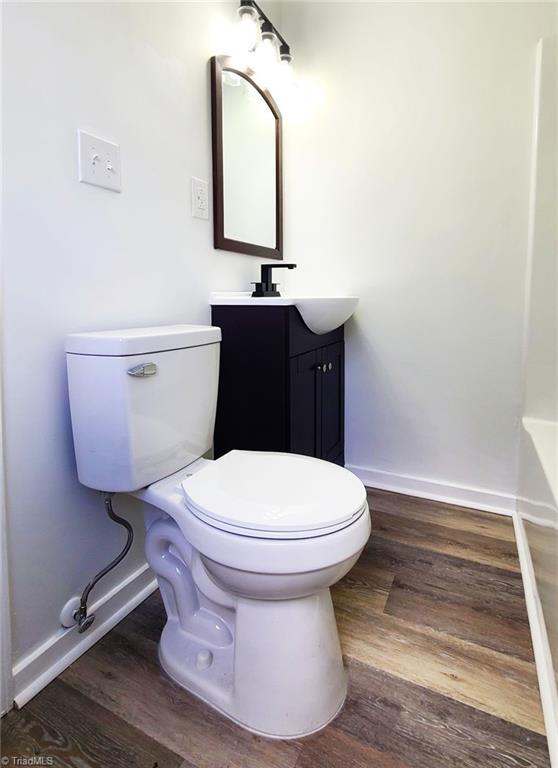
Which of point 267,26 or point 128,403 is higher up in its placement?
point 267,26

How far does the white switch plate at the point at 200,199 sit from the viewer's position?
1385mm

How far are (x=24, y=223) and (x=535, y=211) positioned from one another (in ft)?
5.35

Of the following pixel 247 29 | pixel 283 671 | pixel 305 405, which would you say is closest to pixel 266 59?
pixel 247 29

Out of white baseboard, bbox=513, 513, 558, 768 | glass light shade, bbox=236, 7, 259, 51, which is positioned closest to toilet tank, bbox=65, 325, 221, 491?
white baseboard, bbox=513, 513, 558, 768

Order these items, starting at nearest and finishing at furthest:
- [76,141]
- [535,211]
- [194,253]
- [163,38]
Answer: [76,141] → [163,38] → [194,253] → [535,211]

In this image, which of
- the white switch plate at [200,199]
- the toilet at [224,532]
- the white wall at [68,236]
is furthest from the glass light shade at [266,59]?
the toilet at [224,532]

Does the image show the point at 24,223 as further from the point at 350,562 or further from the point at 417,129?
the point at 417,129

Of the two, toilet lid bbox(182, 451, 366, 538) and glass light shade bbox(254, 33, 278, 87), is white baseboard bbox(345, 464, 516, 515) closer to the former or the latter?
toilet lid bbox(182, 451, 366, 538)

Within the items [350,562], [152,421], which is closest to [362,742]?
[350,562]

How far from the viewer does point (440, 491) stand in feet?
6.07

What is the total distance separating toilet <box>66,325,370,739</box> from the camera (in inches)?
30.9

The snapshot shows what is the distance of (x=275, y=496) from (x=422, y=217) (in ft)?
4.61

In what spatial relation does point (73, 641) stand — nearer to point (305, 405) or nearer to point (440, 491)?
point (305, 405)

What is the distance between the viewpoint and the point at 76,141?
0.97 meters
